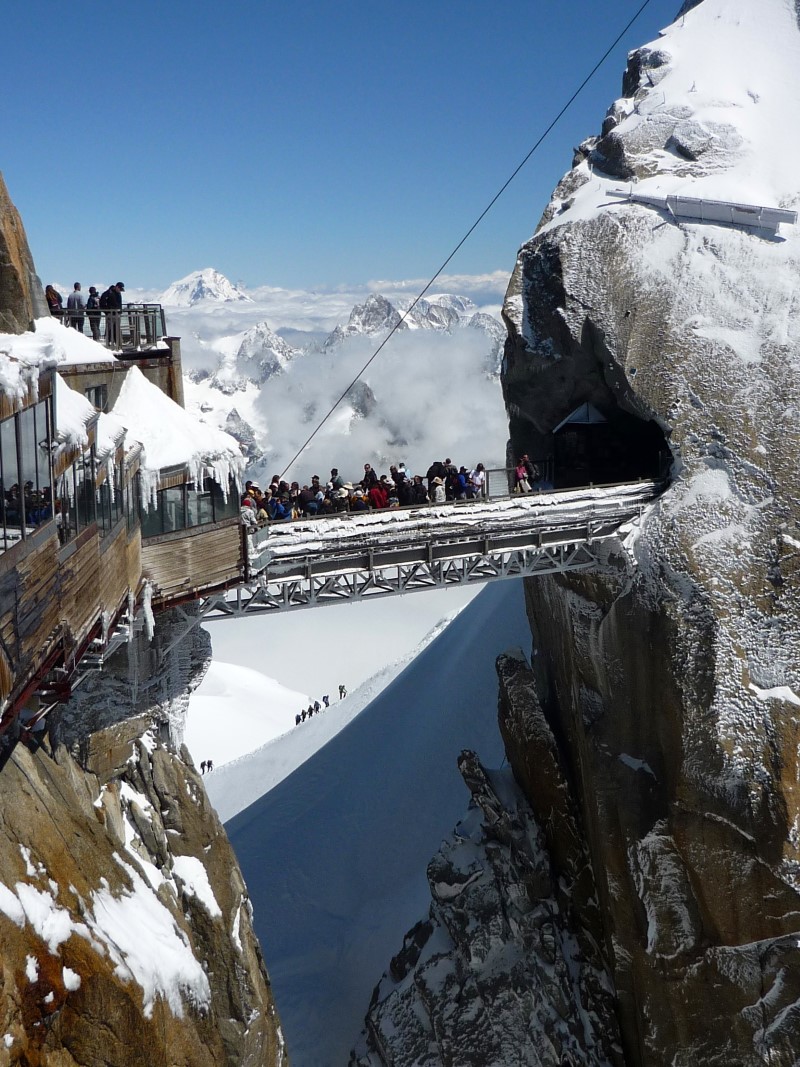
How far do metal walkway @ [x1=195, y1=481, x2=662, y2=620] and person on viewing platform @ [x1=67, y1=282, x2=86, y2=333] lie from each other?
21.5ft

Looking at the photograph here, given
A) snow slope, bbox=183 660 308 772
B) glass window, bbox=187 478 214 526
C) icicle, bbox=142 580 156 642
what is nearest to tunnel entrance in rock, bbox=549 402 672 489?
glass window, bbox=187 478 214 526

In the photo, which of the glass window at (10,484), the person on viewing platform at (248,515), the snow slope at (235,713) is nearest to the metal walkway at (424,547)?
the person on viewing platform at (248,515)

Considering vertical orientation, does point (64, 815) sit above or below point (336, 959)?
above

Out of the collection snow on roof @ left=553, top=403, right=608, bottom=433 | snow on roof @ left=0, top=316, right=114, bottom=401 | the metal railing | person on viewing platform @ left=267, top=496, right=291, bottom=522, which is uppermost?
the metal railing

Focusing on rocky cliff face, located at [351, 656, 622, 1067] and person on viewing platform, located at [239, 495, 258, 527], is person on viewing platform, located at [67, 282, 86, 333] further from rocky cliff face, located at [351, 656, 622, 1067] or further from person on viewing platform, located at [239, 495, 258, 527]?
rocky cliff face, located at [351, 656, 622, 1067]

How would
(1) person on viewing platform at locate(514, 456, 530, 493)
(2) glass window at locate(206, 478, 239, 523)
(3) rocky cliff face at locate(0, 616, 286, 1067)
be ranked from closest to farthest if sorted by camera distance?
(3) rocky cliff face at locate(0, 616, 286, 1067) → (2) glass window at locate(206, 478, 239, 523) → (1) person on viewing platform at locate(514, 456, 530, 493)

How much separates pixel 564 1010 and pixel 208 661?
13.2 metres

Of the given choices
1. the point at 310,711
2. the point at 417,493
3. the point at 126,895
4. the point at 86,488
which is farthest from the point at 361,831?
the point at 86,488

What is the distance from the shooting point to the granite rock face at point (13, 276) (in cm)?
1742

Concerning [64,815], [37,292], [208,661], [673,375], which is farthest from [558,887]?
[37,292]

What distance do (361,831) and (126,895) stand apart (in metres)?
20.9

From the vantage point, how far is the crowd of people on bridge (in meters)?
25.7

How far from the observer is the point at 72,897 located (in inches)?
588

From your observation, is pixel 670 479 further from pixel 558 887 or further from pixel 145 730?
pixel 145 730
